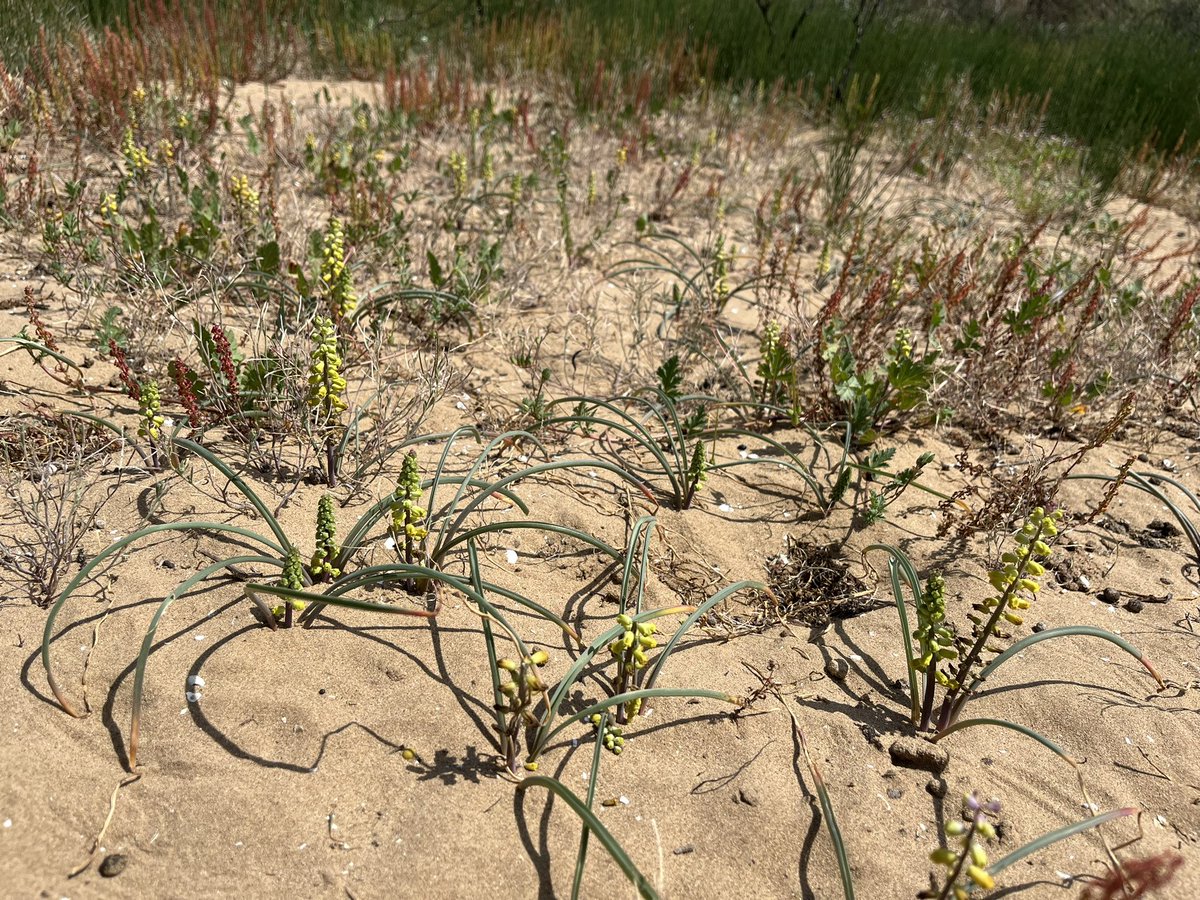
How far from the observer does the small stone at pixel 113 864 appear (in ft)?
5.04

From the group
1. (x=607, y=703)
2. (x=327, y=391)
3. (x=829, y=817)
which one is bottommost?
(x=829, y=817)

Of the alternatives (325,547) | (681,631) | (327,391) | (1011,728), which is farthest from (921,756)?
(327,391)

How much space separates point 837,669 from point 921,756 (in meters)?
0.29

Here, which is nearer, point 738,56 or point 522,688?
point 522,688

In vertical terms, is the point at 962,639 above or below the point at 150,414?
below

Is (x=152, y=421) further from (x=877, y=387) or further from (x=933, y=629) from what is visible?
(x=877, y=387)

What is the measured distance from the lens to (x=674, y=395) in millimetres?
3137

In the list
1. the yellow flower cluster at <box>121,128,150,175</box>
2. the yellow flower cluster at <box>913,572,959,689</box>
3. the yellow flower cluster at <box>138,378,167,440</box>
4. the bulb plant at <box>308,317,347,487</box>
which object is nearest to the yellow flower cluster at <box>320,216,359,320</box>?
the bulb plant at <box>308,317,347,487</box>

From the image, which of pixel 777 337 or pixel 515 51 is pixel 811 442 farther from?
pixel 515 51

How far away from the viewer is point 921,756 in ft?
6.33

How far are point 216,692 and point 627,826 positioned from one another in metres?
0.93

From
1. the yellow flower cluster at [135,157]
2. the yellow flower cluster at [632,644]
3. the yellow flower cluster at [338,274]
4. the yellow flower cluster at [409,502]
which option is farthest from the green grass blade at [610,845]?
the yellow flower cluster at [135,157]

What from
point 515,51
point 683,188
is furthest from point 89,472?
point 515,51

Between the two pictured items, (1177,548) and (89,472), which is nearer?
(89,472)
